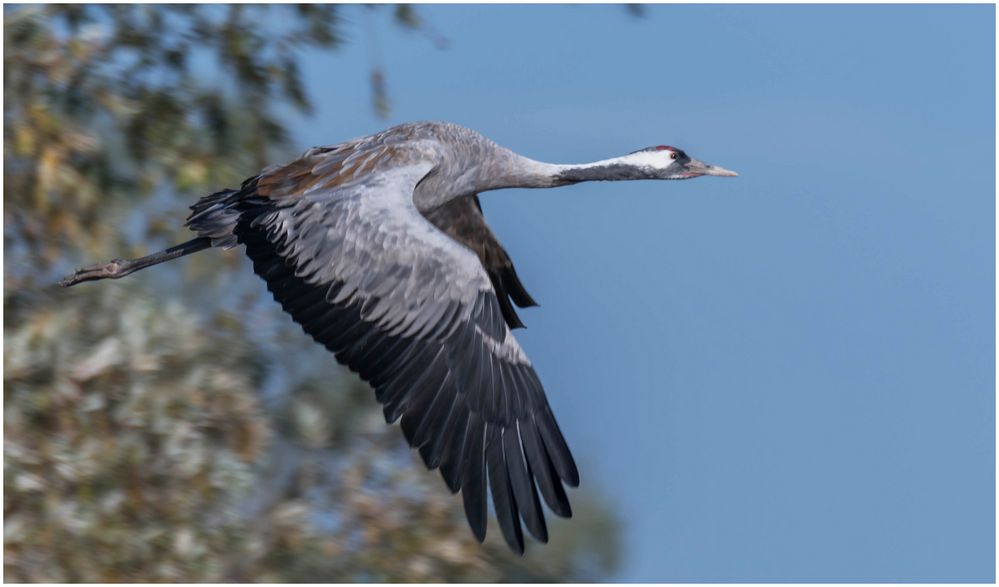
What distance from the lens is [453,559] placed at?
7828 millimetres

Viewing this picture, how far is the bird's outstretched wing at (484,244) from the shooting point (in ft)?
27.7

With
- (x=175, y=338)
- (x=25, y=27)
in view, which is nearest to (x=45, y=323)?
(x=175, y=338)

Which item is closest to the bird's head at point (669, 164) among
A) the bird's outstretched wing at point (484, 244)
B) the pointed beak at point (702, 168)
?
the pointed beak at point (702, 168)

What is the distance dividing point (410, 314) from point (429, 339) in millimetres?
115

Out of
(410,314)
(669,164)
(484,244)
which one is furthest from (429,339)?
(669,164)

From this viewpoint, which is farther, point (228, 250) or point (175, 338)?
point (228, 250)

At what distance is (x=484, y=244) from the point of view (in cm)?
855

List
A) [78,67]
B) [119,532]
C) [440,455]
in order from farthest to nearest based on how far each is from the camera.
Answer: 1. [78,67]
2. [119,532]
3. [440,455]

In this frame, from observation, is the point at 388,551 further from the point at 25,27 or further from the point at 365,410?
the point at 25,27

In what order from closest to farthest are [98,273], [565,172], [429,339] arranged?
[429,339] → [98,273] → [565,172]

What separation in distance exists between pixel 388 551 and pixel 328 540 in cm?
24

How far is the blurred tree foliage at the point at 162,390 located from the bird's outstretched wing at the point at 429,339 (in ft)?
2.65

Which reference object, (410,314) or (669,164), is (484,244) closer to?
(669,164)

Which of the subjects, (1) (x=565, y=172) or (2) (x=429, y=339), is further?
(1) (x=565, y=172)
